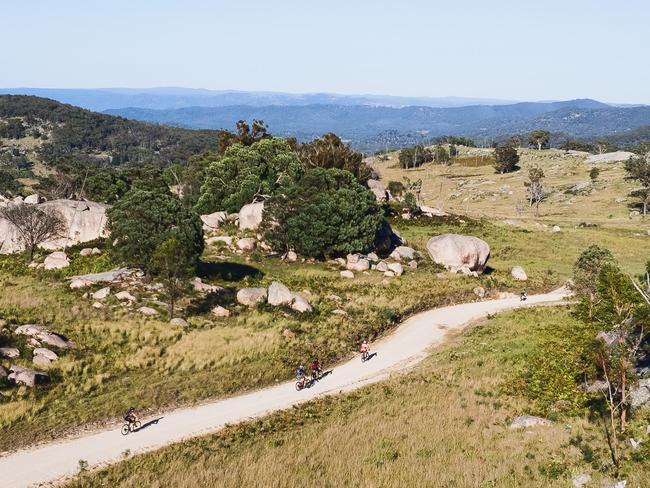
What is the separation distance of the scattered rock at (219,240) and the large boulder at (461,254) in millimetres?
26243

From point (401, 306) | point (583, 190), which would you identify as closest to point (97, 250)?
point (401, 306)

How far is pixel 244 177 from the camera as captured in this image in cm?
8025

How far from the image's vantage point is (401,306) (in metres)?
47.7

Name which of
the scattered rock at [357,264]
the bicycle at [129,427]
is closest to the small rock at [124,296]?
the bicycle at [129,427]

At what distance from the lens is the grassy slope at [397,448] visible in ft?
62.3

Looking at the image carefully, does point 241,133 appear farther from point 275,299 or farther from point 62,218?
point 275,299

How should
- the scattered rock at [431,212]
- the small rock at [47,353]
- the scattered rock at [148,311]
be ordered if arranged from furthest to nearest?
the scattered rock at [431,212] < the scattered rock at [148,311] < the small rock at [47,353]

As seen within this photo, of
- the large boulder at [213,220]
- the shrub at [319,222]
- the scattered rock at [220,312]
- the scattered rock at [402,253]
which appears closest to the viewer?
the scattered rock at [220,312]

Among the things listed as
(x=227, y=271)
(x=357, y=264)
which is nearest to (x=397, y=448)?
(x=227, y=271)

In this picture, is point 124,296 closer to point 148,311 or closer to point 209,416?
point 148,311

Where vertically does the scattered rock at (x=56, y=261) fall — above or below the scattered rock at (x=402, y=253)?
above

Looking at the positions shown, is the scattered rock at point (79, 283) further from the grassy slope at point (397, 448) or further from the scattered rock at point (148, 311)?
the grassy slope at point (397, 448)

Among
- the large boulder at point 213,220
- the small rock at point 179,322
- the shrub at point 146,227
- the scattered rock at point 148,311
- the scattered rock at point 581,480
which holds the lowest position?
the small rock at point 179,322

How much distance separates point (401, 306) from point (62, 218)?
138ft
